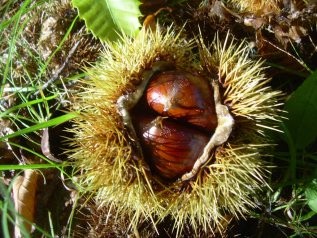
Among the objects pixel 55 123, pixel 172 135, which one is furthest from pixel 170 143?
pixel 55 123

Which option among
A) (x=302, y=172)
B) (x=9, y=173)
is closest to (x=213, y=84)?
(x=302, y=172)

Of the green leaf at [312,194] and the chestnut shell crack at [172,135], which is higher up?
the chestnut shell crack at [172,135]

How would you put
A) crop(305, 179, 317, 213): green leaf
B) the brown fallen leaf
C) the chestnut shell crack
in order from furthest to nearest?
the brown fallen leaf → crop(305, 179, 317, 213): green leaf → the chestnut shell crack

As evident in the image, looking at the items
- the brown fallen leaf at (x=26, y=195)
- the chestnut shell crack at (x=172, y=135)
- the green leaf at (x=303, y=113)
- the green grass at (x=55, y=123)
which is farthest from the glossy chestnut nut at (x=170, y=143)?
the brown fallen leaf at (x=26, y=195)

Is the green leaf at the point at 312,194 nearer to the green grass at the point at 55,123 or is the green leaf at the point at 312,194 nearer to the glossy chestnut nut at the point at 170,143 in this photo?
the green grass at the point at 55,123

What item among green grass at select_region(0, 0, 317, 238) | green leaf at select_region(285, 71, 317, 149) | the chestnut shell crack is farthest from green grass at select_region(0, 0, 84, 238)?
green leaf at select_region(285, 71, 317, 149)

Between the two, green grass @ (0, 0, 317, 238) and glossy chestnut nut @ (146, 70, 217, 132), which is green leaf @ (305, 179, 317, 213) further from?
glossy chestnut nut @ (146, 70, 217, 132)

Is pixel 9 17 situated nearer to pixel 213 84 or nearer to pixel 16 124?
pixel 16 124
